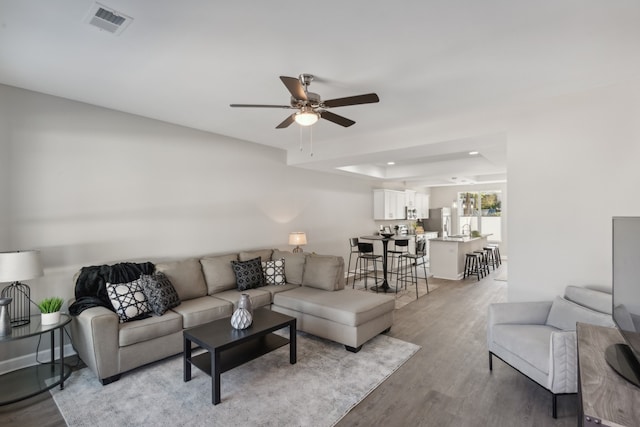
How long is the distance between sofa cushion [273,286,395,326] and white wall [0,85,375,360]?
59.6 inches

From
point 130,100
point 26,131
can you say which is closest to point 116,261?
point 26,131

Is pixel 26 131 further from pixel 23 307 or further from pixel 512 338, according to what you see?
pixel 512 338

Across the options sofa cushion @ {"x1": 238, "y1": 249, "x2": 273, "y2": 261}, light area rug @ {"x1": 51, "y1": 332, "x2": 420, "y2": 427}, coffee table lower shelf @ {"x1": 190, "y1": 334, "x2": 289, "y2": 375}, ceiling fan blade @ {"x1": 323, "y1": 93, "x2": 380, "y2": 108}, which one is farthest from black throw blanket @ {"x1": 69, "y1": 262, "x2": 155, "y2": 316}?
ceiling fan blade @ {"x1": 323, "y1": 93, "x2": 380, "y2": 108}

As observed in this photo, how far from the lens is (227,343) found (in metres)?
2.54

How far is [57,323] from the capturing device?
2.71 meters

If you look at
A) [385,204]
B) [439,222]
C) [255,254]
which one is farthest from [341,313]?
[439,222]

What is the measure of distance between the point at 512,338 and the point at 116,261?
4.23m

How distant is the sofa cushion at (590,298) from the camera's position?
2.52 meters

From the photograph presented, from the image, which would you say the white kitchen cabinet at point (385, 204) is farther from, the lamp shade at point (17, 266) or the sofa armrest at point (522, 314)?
the lamp shade at point (17, 266)

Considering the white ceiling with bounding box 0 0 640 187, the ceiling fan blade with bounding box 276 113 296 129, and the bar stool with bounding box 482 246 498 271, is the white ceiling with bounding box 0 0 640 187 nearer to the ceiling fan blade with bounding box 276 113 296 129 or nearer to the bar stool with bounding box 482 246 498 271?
the ceiling fan blade with bounding box 276 113 296 129

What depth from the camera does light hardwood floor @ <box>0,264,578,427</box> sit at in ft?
7.36

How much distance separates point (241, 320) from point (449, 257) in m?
5.55

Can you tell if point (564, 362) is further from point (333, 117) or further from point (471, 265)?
point (471, 265)

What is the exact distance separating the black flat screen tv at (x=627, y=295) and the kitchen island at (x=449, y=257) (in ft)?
18.1
